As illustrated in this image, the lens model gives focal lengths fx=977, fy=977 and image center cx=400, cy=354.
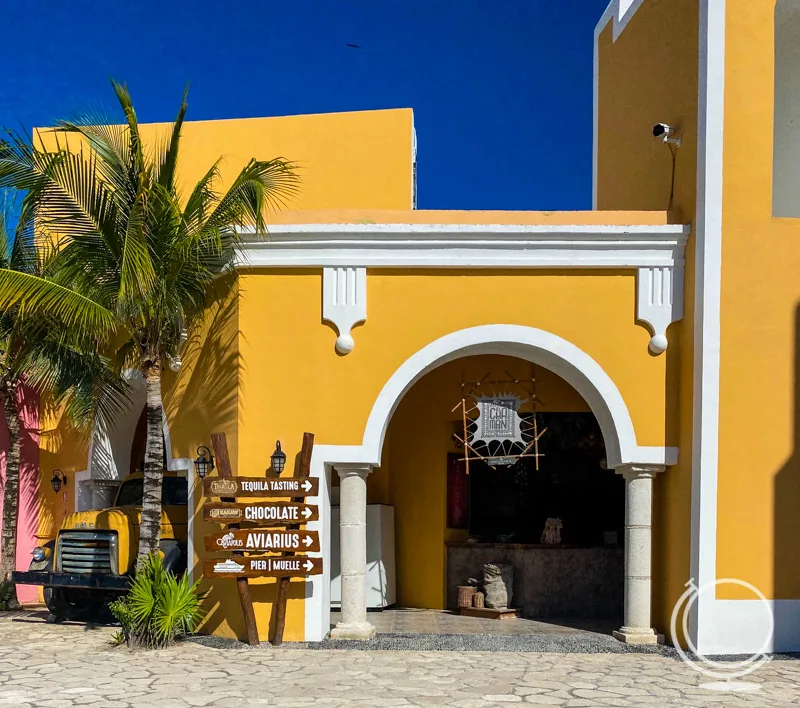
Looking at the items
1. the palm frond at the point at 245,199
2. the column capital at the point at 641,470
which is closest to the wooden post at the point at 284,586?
the palm frond at the point at 245,199

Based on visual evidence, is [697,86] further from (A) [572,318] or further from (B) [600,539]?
(B) [600,539]

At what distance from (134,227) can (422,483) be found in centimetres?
635

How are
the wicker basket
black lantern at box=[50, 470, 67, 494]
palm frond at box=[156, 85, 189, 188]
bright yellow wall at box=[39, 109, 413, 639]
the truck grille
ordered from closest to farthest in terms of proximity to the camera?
palm frond at box=[156, 85, 189, 188], the truck grille, the wicker basket, black lantern at box=[50, 470, 67, 494], bright yellow wall at box=[39, 109, 413, 639]

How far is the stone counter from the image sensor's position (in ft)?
45.2

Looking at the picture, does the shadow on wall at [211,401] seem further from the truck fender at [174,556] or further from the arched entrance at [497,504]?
the arched entrance at [497,504]

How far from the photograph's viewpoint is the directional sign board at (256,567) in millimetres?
10625

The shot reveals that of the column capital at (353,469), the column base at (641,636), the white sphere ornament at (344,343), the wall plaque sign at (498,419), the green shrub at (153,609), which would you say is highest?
the white sphere ornament at (344,343)

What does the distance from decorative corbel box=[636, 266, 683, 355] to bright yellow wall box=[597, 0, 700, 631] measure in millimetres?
108

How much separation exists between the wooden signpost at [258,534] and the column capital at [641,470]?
3.60 m

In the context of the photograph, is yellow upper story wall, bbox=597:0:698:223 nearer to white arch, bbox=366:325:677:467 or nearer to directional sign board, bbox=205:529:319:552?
white arch, bbox=366:325:677:467

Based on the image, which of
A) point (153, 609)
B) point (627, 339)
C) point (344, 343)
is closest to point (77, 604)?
point (153, 609)

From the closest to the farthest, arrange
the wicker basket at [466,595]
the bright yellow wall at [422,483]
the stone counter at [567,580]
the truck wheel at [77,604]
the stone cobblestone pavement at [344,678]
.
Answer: the stone cobblestone pavement at [344,678]
the truck wheel at [77,604]
the wicker basket at [466,595]
the stone counter at [567,580]
the bright yellow wall at [422,483]

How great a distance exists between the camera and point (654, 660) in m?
Result: 10.2

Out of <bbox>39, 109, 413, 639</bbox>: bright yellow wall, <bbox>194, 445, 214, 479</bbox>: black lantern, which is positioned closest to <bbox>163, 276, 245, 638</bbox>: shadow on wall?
<bbox>194, 445, 214, 479</bbox>: black lantern
